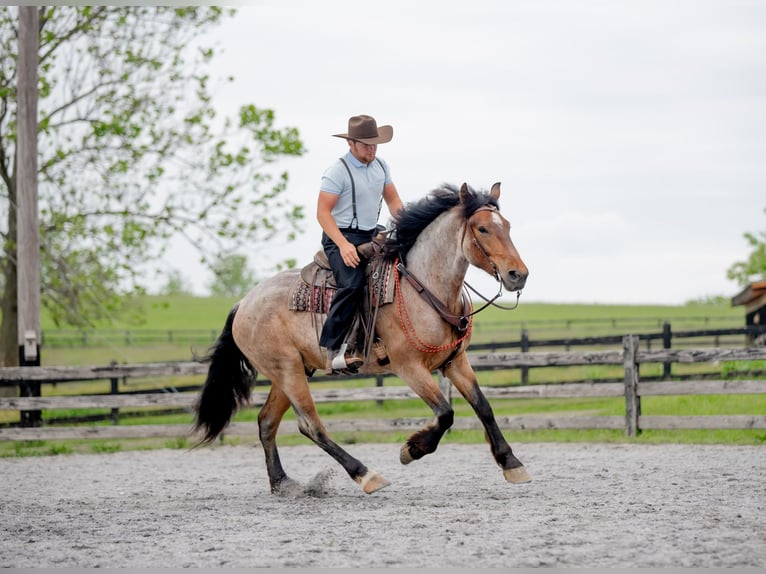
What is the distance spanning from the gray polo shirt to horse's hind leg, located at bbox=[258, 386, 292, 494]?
1.72 metres

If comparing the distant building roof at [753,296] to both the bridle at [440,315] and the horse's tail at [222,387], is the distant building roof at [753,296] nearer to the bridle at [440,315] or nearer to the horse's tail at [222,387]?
the horse's tail at [222,387]

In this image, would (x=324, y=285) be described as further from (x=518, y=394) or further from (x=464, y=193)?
(x=518, y=394)

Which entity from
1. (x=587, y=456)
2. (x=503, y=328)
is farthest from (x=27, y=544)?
(x=503, y=328)

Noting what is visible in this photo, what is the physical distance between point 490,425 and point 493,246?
1.29 meters

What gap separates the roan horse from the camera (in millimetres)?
6535

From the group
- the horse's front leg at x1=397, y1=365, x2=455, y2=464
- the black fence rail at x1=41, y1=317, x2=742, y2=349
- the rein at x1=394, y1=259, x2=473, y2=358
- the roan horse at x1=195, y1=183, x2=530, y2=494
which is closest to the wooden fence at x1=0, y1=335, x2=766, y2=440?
the roan horse at x1=195, y1=183, x2=530, y2=494

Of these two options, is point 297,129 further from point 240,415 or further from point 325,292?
point 325,292

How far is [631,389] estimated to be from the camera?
11359 mm

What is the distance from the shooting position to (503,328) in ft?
151

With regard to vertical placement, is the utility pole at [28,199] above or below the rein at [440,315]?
above

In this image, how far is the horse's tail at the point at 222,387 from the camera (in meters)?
8.39

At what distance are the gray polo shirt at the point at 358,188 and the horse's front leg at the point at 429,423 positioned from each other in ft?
4.27

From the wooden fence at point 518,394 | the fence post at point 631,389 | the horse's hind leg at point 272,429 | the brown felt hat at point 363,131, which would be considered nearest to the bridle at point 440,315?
the brown felt hat at point 363,131

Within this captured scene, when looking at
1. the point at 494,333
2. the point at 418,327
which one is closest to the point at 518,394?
the point at 418,327
